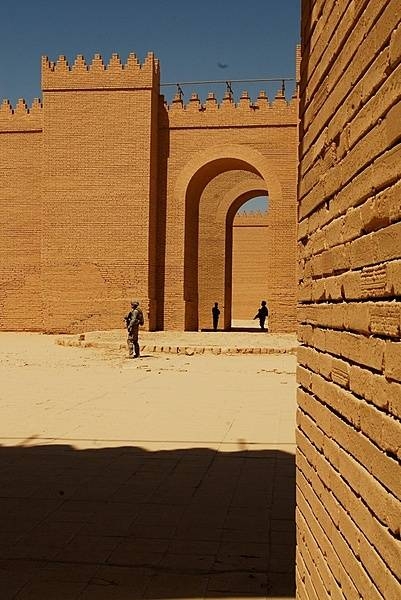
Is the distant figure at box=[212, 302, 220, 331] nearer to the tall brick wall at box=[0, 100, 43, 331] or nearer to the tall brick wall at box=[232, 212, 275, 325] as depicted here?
the tall brick wall at box=[0, 100, 43, 331]

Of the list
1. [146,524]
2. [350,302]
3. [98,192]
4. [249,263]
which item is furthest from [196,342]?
[249,263]

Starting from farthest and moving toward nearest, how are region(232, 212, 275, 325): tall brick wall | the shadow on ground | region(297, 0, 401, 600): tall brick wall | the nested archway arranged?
1. region(232, 212, 275, 325): tall brick wall
2. the nested archway
3. the shadow on ground
4. region(297, 0, 401, 600): tall brick wall

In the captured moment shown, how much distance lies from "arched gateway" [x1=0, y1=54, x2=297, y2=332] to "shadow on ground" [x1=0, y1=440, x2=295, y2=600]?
1485 cm

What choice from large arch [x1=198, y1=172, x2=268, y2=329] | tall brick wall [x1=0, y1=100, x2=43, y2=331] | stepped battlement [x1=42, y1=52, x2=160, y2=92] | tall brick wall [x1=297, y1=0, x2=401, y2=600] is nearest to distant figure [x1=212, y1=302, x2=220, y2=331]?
large arch [x1=198, y1=172, x2=268, y2=329]

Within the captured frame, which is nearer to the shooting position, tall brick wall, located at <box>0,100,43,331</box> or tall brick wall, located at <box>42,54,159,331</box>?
tall brick wall, located at <box>42,54,159,331</box>

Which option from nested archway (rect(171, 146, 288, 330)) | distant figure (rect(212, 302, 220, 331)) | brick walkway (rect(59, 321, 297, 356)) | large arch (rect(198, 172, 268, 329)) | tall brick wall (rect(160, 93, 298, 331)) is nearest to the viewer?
brick walkway (rect(59, 321, 297, 356))

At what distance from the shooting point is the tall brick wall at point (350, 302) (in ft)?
5.61

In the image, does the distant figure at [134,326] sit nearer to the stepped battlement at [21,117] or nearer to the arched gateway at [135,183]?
the arched gateway at [135,183]

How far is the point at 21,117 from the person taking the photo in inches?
884

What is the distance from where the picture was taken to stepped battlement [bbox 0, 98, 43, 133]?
22.3 metres

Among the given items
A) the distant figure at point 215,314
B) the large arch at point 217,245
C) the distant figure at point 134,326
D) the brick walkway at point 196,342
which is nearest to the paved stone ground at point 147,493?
the distant figure at point 134,326

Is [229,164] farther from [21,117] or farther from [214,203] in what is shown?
[21,117]

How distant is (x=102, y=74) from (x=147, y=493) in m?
18.5

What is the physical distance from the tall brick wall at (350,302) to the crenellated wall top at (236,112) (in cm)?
1864
